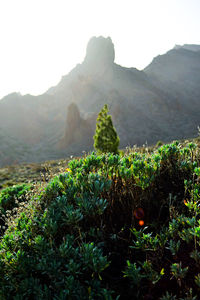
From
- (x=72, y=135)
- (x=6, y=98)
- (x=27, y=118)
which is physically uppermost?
(x=6, y=98)

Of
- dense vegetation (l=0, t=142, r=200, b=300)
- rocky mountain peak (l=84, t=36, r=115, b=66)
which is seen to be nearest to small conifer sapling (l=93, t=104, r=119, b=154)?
dense vegetation (l=0, t=142, r=200, b=300)

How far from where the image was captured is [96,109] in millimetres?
104875

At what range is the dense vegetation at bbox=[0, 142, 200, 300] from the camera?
2.06 metres

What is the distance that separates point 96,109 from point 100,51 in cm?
4873

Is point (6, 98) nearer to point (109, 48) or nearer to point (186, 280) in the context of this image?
point (109, 48)

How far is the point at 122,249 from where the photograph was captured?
260 centimetres

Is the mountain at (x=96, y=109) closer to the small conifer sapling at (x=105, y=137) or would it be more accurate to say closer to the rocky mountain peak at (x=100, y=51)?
the rocky mountain peak at (x=100, y=51)

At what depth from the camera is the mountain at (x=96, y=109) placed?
275 feet

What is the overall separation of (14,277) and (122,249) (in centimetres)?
133

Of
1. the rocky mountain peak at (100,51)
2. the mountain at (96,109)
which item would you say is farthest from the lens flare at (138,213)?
the rocky mountain peak at (100,51)

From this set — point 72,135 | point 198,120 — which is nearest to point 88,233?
point 72,135

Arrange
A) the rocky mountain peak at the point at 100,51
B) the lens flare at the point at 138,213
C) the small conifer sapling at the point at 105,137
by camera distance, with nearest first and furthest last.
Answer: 1. the lens flare at the point at 138,213
2. the small conifer sapling at the point at 105,137
3. the rocky mountain peak at the point at 100,51

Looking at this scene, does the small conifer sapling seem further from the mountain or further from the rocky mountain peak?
the rocky mountain peak

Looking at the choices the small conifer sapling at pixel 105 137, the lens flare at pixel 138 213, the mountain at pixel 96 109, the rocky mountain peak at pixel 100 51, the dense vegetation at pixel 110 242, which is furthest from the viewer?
the rocky mountain peak at pixel 100 51
